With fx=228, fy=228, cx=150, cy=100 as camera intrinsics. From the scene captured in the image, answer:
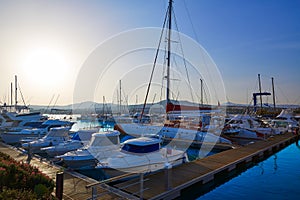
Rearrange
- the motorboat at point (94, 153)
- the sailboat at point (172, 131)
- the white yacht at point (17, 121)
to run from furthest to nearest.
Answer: the white yacht at point (17, 121) < the sailboat at point (172, 131) < the motorboat at point (94, 153)

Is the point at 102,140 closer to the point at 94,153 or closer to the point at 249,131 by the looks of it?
the point at 94,153

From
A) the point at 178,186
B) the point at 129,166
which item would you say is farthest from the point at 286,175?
the point at 129,166

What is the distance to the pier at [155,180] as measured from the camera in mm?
8914

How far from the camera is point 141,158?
13055 millimetres

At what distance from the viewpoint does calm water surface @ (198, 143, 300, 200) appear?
37.2 feet

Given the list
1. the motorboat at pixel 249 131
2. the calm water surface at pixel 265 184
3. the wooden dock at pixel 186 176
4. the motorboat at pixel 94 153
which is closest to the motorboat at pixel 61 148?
the motorboat at pixel 94 153

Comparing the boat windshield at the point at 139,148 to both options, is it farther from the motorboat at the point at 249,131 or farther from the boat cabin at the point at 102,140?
the motorboat at the point at 249,131

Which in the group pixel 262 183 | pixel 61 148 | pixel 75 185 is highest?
pixel 61 148

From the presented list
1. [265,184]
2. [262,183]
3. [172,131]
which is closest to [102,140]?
[262,183]

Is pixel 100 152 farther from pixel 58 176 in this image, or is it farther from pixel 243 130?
pixel 243 130

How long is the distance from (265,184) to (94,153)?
419 inches

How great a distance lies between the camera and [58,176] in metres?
7.72

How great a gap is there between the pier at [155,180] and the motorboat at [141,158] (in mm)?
594

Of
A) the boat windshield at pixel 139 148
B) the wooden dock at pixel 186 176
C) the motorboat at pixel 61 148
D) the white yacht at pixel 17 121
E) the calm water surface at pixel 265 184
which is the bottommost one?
the calm water surface at pixel 265 184
